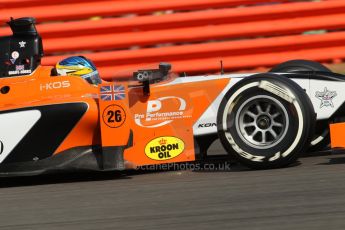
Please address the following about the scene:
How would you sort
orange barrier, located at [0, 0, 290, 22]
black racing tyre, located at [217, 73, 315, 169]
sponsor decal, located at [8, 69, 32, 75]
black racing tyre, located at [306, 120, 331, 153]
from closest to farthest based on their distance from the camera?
1. black racing tyre, located at [217, 73, 315, 169]
2. sponsor decal, located at [8, 69, 32, 75]
3. black racing tyre, located at [306, 120, 331, 153]
4. orange barrier, located at [0, 0, 290, 22]

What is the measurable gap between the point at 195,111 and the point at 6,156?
1624 mm

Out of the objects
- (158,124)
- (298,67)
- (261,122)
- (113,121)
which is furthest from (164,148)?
(298,67)

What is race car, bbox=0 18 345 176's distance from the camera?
641 cm

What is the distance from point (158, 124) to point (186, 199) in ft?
3.93

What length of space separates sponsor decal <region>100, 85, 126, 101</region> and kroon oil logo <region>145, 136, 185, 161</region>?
1.53 feet

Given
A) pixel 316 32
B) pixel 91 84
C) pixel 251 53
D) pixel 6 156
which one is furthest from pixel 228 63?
pixel 6 156

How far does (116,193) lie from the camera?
19.7 ft

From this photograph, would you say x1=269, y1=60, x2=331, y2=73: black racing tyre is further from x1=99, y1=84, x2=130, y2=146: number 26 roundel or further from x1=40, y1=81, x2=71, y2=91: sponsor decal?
x1=40, y1=81, x2=71, y2=91: sponsor decal

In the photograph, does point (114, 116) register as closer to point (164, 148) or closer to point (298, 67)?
point (164, 148)

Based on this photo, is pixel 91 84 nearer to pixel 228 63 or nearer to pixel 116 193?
pixel 116 193

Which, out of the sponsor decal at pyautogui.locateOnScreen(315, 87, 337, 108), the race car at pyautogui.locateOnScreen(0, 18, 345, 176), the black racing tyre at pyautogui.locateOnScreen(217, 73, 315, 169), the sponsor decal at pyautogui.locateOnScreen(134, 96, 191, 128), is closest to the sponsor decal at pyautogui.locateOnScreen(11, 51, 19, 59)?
the race car at pyautogui.locateOnScreen(0, 18, 345, 176)

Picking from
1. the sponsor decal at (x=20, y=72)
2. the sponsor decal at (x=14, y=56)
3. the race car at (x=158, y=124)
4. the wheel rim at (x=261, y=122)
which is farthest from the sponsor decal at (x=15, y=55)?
the wheel rim at (x=261, y=122)

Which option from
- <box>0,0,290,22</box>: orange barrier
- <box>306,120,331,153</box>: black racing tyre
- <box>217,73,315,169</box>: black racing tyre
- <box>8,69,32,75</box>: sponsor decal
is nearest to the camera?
<box>217,73,315,169</box>: black racing tyre

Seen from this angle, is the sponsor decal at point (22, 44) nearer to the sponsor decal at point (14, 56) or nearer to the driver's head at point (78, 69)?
the sponsor decal at point (14, 56)
